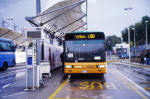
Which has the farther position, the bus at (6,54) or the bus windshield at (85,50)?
the bus at (6,54)

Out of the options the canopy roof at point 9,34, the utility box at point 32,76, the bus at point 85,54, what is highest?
the canopy roof at point 9,34

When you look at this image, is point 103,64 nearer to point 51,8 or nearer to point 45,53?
point 45,53

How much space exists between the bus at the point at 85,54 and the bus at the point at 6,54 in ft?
34.9

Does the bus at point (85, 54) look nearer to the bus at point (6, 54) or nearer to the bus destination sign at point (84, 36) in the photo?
the bus destination sign at point (84, 36)

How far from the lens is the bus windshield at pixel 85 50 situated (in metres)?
13.3

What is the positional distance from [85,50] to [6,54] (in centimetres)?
1244

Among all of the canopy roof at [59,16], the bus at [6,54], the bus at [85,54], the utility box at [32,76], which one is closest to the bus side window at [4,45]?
the bus at [6,54]

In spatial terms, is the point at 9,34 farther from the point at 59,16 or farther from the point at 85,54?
the point at 85,54

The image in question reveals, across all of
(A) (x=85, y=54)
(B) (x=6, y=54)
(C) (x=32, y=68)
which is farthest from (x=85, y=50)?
(B) (x=6, y=54)

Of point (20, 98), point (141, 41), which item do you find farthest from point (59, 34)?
point (141, 41)

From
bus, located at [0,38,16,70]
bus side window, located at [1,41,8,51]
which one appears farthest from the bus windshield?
bus side window, located at [1,41,8,51]

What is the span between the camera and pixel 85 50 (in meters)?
13.4

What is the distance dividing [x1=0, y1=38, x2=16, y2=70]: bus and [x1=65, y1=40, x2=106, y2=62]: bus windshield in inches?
421

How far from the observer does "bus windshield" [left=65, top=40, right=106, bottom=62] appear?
43.6ft
